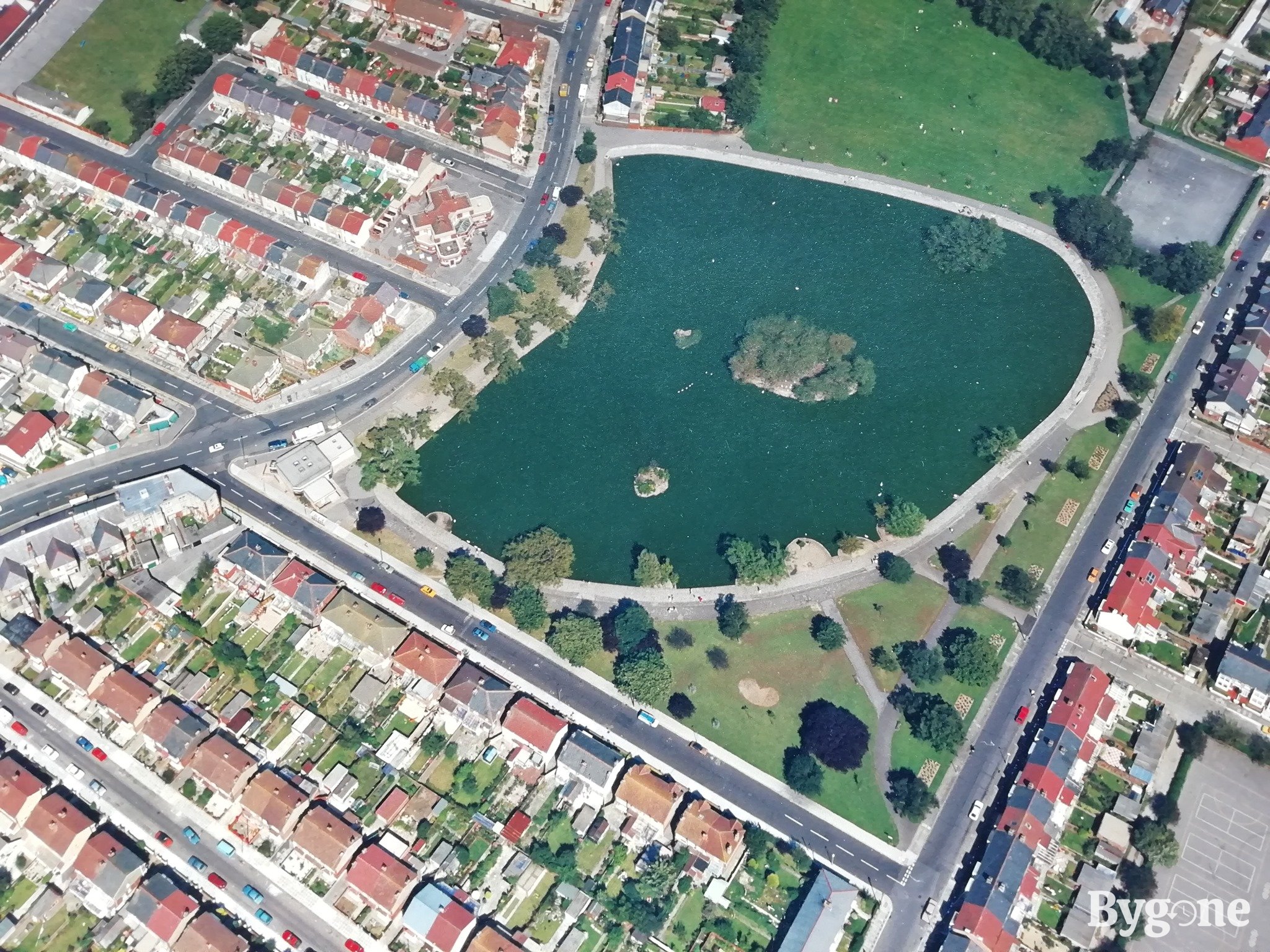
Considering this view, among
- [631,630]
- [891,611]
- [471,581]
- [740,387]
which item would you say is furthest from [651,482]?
[891,611]

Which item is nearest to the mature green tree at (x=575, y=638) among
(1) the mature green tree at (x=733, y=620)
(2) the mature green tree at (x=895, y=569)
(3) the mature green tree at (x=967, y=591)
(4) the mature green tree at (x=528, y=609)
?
(4) the mature green tree at (x=528, y=609)

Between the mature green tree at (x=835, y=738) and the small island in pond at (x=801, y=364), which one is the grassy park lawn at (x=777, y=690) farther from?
the small island in pond at (x=801, y=364)

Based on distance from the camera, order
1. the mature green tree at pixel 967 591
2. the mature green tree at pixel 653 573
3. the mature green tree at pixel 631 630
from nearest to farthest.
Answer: the mature green tree at pixel 631 630 < the mature green tree at pixel 653 573 < the mature green tree at pixel 967 591

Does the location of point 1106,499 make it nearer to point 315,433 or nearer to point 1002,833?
point 1002,833

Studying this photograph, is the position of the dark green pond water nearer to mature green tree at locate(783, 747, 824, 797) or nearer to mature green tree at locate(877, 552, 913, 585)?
mature green tree at locate(877, 552, 913, 585)

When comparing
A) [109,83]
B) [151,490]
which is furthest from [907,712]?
[109,83]

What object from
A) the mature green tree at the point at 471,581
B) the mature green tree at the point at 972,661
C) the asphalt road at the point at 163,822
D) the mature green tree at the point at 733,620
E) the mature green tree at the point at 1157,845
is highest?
the mature green tree at the point at 972,661
